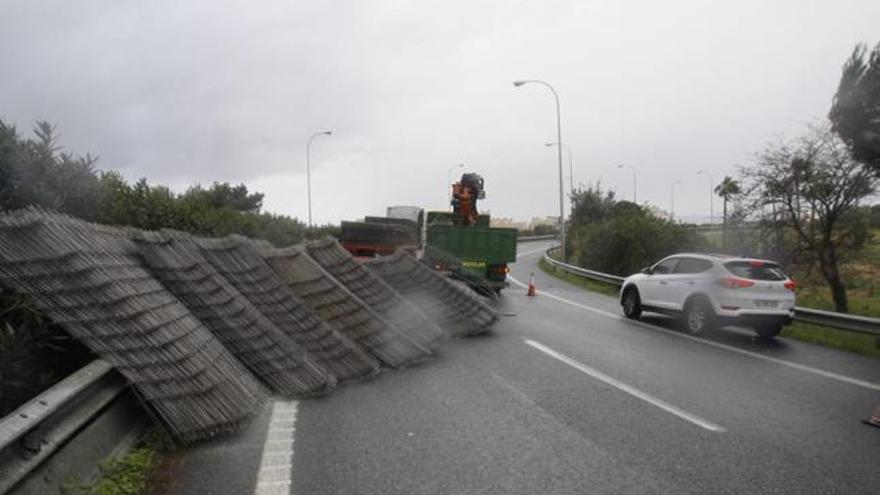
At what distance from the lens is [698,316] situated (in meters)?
13.1

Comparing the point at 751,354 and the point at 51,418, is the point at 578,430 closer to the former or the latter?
the point at 51,418

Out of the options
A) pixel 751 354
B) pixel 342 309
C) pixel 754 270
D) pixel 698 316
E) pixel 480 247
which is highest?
pixel 480 247

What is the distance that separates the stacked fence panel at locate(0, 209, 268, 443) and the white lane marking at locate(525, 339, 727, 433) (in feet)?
13.1

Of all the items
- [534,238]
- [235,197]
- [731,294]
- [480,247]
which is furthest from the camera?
[534,238]

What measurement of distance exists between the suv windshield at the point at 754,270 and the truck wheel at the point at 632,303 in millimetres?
2841

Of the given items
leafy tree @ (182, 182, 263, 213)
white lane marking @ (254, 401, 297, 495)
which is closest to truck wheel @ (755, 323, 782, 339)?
white lane marking @ (254, 401, 297, 495)

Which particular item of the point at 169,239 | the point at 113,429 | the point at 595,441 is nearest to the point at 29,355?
the point at 113,429

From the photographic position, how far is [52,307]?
5.67 m

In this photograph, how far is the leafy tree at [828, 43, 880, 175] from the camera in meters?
15.4

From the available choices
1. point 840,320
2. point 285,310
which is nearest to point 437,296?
A: point 285,310

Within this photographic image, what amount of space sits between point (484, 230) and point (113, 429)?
628 inches

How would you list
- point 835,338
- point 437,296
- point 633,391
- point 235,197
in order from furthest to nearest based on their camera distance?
point 235,197 < point 835,338 < point 437,296 < point 633,391

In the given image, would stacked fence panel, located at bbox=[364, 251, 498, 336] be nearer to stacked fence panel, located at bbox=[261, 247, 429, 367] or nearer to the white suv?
stacked fence panel, located at bbox=[261, 247, 429, 367]

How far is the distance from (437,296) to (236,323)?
506cm
